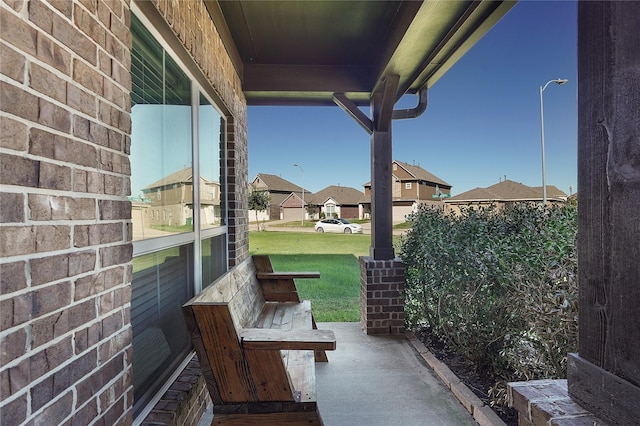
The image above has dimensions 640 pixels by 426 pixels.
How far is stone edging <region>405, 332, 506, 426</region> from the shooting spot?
6.88 ft

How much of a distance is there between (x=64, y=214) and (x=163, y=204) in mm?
937

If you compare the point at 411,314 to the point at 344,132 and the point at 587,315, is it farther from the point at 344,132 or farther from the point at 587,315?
the point at 344,132

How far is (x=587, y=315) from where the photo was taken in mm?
923

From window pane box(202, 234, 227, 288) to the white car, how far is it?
1514 centimetres

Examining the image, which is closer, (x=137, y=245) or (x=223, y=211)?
(x=137, y=245)

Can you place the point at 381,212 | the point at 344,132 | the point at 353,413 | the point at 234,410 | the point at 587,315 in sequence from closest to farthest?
the point at 587,315
the point at 234,410
the point at 353,413
the point at 381,212
the point at 344,132

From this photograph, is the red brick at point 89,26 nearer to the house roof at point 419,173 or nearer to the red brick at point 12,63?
the red brick at point 12,63

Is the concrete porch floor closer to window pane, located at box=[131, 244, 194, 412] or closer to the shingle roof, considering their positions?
window pane, located at box=[131, 244, 194, 412]

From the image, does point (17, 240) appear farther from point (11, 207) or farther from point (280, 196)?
point (280, 196)

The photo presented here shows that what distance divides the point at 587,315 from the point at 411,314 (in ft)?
9.81

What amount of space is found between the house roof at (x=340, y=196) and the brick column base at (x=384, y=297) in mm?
26234

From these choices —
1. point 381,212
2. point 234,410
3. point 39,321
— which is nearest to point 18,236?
point 39,321

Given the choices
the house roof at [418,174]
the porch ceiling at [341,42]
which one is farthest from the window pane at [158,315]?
the house roof at [418,174]

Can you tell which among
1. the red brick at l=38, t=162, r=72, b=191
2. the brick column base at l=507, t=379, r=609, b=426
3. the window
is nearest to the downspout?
the window
